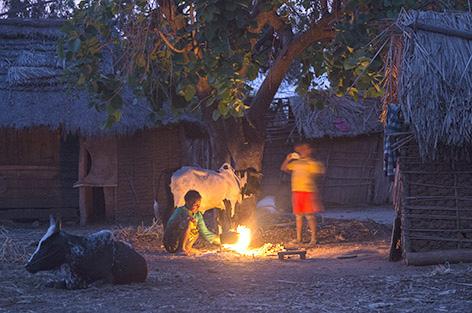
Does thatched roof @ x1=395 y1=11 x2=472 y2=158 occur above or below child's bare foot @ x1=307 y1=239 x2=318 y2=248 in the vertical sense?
above

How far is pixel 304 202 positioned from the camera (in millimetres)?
10594

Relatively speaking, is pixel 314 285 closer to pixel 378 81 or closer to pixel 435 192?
pixel 435 192

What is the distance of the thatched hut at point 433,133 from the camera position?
7.41 m

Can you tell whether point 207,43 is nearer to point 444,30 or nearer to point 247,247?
point 444,30

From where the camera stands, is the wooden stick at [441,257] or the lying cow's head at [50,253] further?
the wooden stick at [441,257]

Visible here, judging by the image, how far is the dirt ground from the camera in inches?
220

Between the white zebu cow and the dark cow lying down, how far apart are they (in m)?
3.46

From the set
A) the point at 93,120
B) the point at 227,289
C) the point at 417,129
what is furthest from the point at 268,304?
the point at 93,120

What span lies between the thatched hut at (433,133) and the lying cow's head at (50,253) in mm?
3829

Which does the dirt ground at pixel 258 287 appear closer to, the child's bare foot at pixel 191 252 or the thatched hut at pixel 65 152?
the child's bare foot at pixel 191 252

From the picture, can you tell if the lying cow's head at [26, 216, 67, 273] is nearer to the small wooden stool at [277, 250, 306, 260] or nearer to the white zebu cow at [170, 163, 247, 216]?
the small wooden stool at [277, 250, 306, 260]

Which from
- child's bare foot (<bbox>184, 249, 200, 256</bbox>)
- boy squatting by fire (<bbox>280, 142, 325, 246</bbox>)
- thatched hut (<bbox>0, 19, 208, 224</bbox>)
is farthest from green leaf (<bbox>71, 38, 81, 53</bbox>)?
thatched hut (<bbox>0, 19, 208, 224</bbox>)

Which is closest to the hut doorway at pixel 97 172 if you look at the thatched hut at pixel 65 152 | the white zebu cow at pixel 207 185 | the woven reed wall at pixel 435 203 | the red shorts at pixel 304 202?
the thatched hut at pixel 65 152

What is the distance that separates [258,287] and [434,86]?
9.42ft
